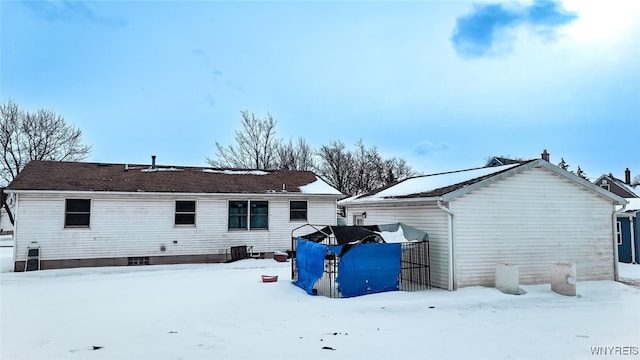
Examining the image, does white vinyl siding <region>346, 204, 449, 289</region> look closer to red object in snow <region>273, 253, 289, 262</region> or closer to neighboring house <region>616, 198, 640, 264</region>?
red object in snow <region>273, 253, 289, 262</region>

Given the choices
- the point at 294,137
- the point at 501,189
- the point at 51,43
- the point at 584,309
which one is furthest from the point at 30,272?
the point at 294,137

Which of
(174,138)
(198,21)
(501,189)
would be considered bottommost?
(501,189)

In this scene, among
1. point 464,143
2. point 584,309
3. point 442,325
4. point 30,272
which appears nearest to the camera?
point 442,325

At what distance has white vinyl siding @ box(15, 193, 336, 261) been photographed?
46.3 feet

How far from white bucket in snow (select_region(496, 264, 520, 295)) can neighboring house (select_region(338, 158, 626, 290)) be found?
0.61 metres

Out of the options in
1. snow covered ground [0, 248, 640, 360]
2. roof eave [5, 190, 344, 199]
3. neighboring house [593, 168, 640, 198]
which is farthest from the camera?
neighboring house [593, 168, 640, 198]

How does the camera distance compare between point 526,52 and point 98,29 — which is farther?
point 526,52

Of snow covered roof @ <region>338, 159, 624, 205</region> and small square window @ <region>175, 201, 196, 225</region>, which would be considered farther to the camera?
small square window @ <region>175, 201, 196, 225</region>

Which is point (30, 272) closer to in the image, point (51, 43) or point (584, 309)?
point (51, 43)

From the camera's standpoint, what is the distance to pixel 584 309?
8.23m

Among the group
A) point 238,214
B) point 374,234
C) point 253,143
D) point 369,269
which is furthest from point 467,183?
point 253,143

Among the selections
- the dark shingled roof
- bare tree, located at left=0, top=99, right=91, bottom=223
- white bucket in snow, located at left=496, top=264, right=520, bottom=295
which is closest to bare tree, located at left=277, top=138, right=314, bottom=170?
bare tree, located at left=0, top=99, right=91, bottom=223

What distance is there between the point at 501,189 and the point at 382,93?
11538mm

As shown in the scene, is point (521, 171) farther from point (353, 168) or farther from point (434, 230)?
point (353, 168)
